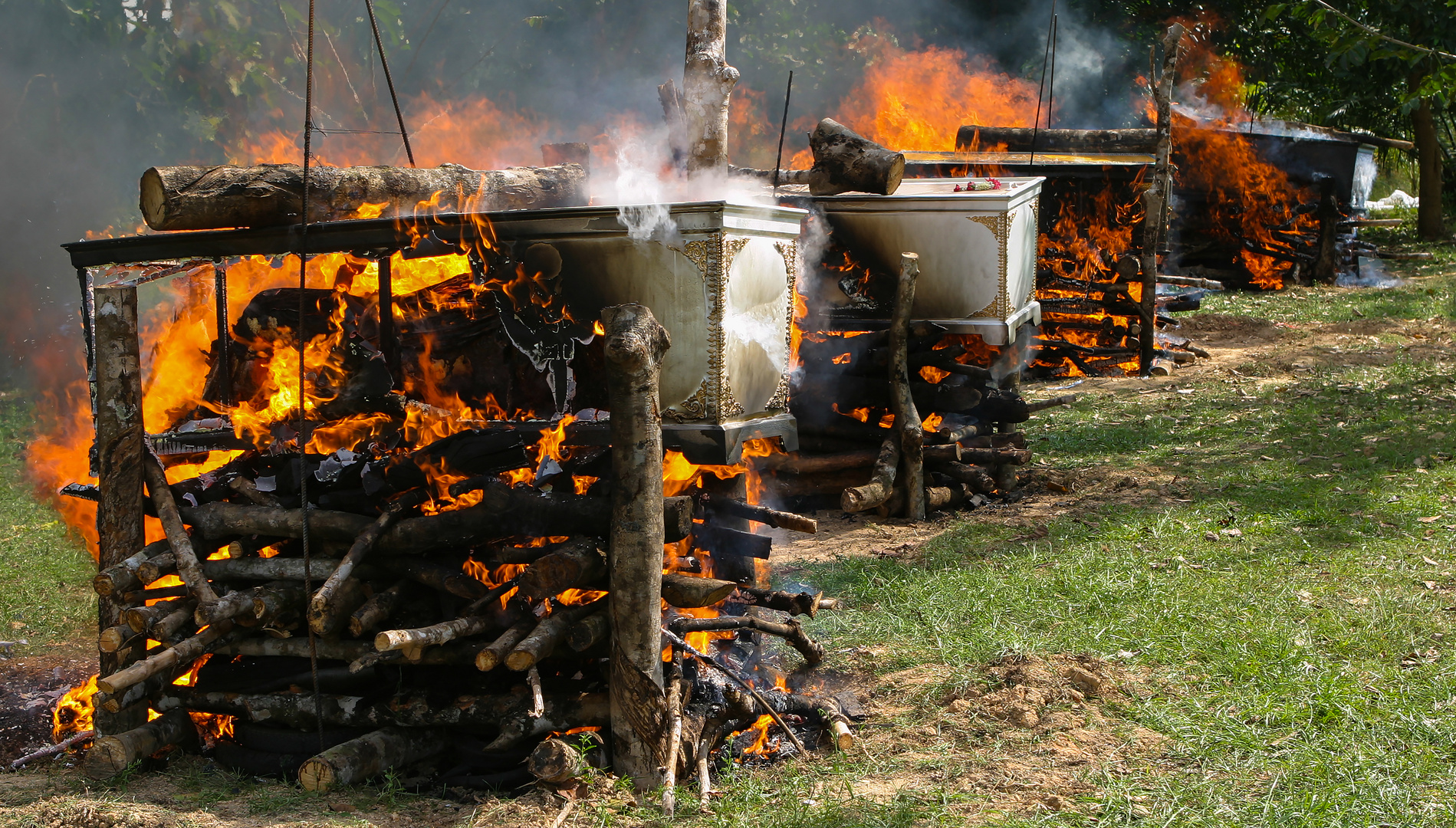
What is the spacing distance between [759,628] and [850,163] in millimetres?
4425

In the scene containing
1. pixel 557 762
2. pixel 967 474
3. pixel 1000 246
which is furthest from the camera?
pixel 1000 246

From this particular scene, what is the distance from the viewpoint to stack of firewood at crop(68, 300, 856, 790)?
4.54m

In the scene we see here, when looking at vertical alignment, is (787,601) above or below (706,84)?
below

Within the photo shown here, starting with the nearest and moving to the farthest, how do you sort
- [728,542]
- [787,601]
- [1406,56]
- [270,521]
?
[270,521], [787,601], [728,542], [1406,56]

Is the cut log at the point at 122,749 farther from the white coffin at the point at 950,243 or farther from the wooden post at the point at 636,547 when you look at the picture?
the white coffin at the point at 950,243

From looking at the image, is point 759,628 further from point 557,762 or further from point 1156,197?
point 1156,197

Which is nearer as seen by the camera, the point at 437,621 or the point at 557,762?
the point at 557,762

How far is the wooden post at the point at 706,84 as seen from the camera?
9.69 metres

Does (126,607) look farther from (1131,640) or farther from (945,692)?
(1131,640)

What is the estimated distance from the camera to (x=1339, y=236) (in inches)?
902

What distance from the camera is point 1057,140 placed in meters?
17.9

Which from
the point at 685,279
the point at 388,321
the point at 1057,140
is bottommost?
the point at 388,321

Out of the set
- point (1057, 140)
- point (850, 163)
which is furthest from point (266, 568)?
point (1057, 140)

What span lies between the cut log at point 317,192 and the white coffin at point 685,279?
0.93 m
